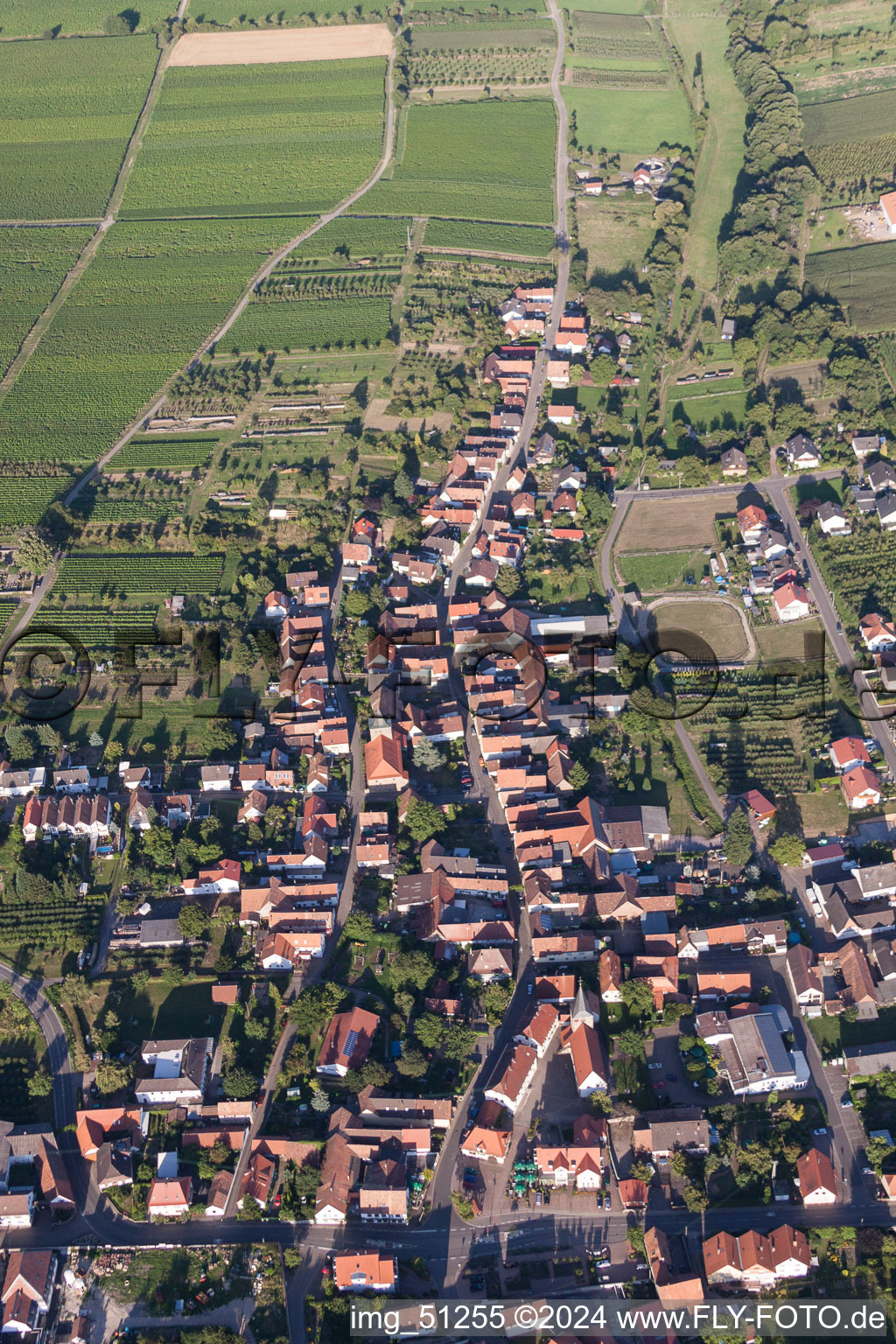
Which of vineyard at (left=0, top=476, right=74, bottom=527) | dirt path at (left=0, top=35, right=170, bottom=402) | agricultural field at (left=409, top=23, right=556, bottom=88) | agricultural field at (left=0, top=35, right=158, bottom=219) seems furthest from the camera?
agricultural field at (left=409, top=23, right=556, bottom=88)

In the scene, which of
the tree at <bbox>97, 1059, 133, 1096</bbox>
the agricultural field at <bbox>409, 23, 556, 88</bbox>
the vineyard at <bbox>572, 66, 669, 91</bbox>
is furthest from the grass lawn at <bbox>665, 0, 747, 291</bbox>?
the tree at <bbox>97, 1059, 133, 1096</bbox>

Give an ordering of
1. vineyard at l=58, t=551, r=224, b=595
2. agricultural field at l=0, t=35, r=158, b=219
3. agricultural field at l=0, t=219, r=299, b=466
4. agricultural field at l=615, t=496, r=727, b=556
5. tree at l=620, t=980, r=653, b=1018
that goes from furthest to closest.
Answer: agricultural field at l=0, t=35, r=158, b=219, agricultural field at l=0, t=219, r=299, b=466, vineyard at l=58, t=551, r=224, b=595, agricultural field at l=615, t=496, r=727, b=556, tree at l=620, t=980, r=653, b=1018

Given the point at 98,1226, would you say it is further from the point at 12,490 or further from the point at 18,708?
the point at 12,490

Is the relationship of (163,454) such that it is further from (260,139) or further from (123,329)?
(260,139)

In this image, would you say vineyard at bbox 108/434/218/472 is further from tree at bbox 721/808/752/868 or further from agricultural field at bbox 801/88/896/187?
agricultural field at bbox 801/88/896/187

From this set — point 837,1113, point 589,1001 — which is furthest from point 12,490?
point 837,1113

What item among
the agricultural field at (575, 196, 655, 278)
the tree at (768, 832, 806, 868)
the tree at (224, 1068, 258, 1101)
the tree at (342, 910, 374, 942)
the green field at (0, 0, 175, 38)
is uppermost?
the green field at (0, 0, 175, 38)
